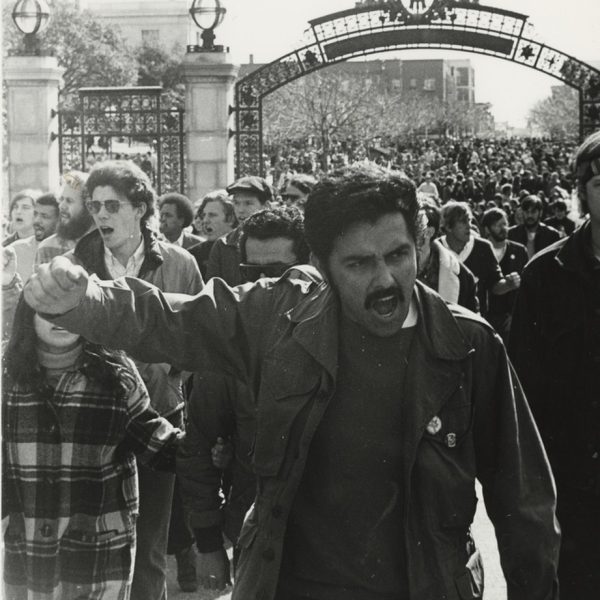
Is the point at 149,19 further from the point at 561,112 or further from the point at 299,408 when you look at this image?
the point at 299,408

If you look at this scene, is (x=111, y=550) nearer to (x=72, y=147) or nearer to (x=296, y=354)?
(x=296, y=354)

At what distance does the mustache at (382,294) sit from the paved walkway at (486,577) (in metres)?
3.08

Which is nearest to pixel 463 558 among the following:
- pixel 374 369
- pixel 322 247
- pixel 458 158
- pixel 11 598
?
pixel 374 369

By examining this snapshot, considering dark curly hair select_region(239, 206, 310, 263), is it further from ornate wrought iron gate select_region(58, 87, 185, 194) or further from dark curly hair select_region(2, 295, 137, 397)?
ornate wrought iron gate select_region(58, 87, 185, 194)

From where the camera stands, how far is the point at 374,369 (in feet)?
8.86

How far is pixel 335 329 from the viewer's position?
2.71 meters

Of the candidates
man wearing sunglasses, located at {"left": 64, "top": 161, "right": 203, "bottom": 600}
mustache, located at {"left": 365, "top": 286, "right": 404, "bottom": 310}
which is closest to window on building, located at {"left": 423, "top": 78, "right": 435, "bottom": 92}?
man wearing sunglasses, located at {"left": 64, "top": 161, "right": 203, "bottom": 600}

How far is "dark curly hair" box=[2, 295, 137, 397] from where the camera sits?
3.75m

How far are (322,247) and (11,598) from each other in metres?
1.78

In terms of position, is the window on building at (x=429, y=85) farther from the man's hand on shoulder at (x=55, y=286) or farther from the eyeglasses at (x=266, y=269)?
the man's hand on shoulder at (x=55, y=286)

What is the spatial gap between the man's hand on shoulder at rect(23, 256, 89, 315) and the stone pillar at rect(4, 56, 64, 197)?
12908 mm

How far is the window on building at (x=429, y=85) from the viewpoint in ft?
372

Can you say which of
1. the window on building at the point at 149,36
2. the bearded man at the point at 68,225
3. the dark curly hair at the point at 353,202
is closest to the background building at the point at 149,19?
the window on building at the point at 149,36

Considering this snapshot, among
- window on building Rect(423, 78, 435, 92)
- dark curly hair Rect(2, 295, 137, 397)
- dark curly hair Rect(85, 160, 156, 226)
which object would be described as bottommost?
dark curly hair Rect(2, 295, 137, 397)
